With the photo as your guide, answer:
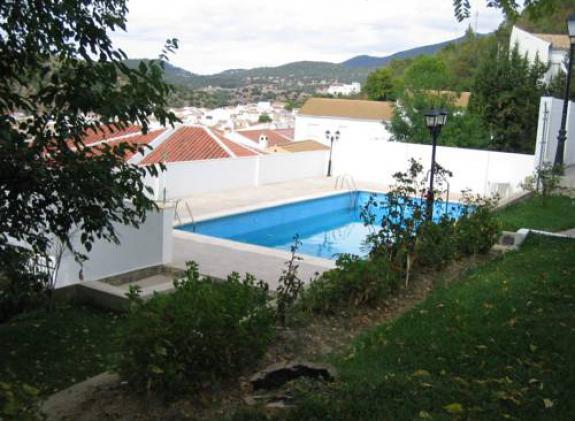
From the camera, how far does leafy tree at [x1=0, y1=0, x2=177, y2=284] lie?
157 inches

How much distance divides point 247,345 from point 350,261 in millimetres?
2555

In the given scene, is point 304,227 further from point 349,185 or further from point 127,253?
point 127,253

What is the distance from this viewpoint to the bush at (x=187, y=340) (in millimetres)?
4094

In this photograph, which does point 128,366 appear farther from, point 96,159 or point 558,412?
point 558,412

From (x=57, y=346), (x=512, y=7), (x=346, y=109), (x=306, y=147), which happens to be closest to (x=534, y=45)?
(x=306, y=147)

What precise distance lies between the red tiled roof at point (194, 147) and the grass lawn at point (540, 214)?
414 inches

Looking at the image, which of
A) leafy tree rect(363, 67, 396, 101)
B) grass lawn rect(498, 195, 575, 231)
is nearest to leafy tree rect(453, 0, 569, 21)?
grass lawn rect(498, 195, 575, 231)

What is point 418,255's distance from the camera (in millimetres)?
8281

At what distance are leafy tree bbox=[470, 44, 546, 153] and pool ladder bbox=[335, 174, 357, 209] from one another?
6.57 meters

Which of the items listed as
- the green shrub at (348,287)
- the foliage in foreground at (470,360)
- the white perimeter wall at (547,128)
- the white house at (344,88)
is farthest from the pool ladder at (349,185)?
the white house at (344,88)

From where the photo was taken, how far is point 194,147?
22.7m

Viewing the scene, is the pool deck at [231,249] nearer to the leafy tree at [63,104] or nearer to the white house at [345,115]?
the leafy tree at [63,104]

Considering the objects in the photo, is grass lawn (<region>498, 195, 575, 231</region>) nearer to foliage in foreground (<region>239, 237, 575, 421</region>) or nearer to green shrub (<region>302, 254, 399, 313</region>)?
foliage in foreground (<region>239, 237, 575, 421</region>)

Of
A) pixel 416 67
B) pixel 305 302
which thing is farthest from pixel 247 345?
pixel 416 67
